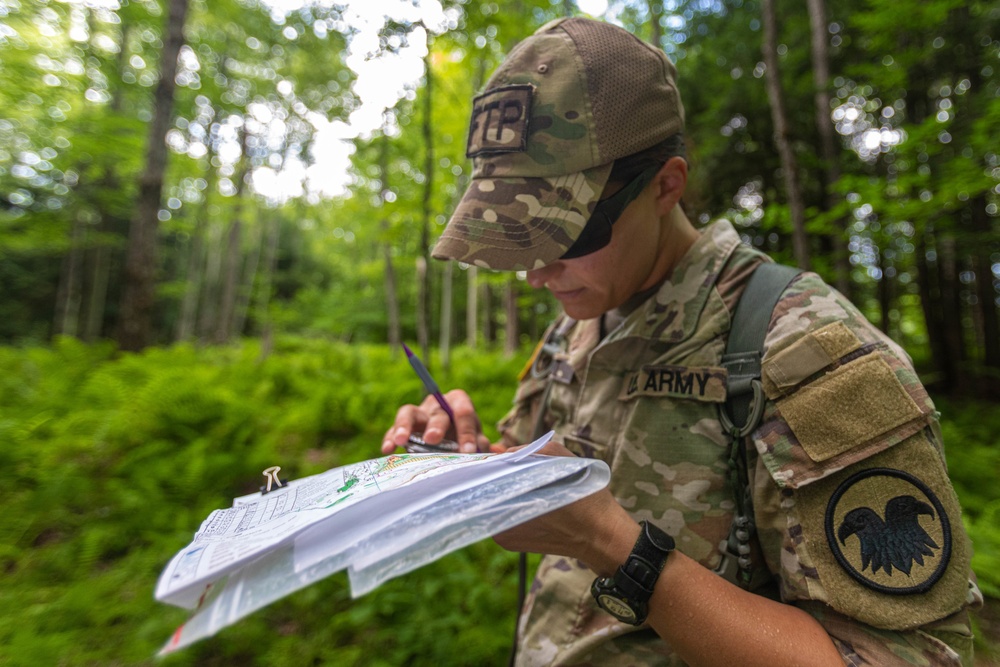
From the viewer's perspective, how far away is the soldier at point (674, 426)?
688 mm

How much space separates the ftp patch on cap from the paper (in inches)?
27.5

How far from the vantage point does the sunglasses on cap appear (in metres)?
0.98

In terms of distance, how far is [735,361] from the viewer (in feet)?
2.96

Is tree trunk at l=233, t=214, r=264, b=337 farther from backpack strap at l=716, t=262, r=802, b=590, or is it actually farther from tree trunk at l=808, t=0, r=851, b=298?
backpack strap at l=716, t=262, r=802, b=590

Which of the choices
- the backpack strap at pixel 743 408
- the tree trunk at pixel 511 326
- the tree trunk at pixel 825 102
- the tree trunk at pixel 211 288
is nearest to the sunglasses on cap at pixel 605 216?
the backpack strap at pixel 743 408

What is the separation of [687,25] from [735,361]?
8.87 meters

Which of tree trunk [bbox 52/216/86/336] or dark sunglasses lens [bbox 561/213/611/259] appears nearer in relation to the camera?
dark sunglasses lens [bbox 561/213/611/259]

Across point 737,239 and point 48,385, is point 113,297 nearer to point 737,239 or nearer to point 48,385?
point 48,385

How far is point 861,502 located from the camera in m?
0.70

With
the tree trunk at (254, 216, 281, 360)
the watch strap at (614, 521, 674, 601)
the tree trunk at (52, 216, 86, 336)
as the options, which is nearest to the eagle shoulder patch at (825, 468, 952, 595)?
the watch strap at (614, 521, 674, 601)

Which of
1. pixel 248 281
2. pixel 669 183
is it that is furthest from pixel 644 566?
pixel 248 281

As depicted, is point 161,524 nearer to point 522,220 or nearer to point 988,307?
point 522,220

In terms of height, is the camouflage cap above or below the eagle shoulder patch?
above

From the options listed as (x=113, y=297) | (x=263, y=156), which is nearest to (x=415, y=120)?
(x=263, y=156)
